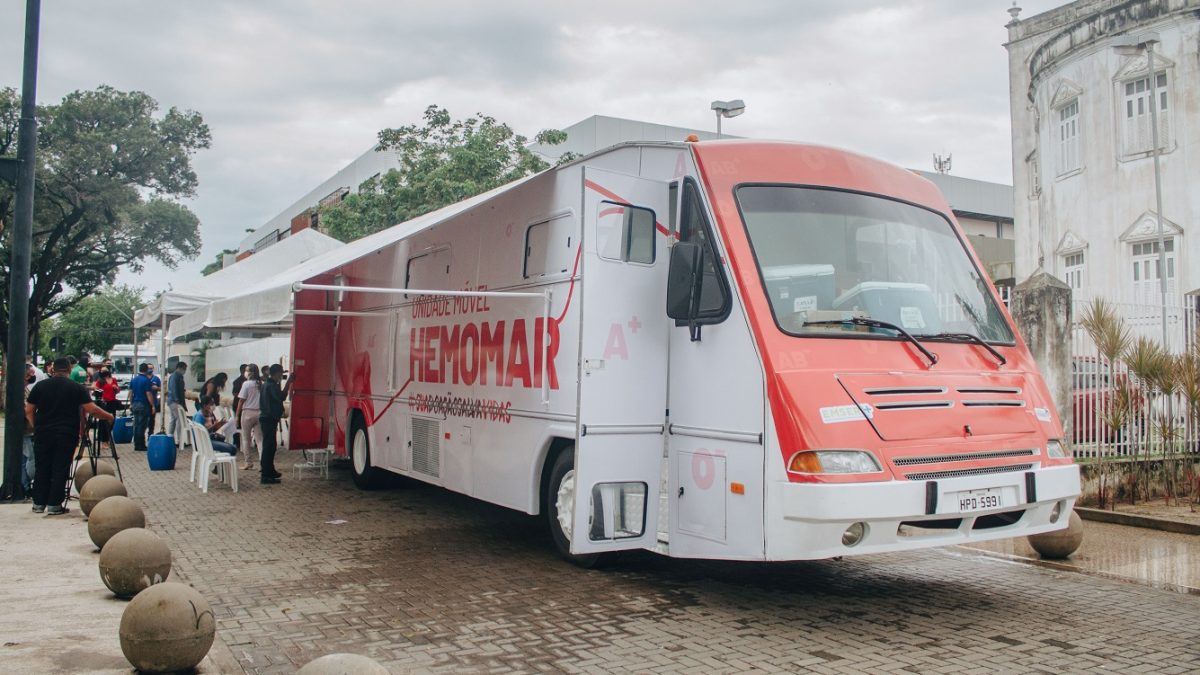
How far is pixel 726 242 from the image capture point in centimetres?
641

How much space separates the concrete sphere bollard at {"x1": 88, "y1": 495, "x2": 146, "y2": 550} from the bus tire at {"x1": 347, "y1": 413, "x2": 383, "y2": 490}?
4030mm

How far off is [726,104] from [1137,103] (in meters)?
10.3

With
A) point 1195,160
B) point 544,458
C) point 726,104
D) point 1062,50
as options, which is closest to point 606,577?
point 544,458

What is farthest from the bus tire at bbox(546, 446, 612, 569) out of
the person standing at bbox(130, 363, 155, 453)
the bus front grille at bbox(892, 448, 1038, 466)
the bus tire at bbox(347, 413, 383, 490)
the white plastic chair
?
the person standing at bbox(130, 363, 155, 453)

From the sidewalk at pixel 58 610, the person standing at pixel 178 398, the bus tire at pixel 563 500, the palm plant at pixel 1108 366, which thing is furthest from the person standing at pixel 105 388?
the palm plant at pixel 1108 366

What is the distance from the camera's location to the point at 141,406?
18531 millimetres

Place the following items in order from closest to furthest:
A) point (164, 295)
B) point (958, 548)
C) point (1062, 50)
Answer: point (958, 548), point (164, 295), point (1062, 50)

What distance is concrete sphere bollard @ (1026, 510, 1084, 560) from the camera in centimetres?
807

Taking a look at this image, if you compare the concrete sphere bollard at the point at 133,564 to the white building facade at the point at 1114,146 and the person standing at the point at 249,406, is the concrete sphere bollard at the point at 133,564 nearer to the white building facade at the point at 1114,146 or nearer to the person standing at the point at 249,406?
the person standing at the point at 249,406

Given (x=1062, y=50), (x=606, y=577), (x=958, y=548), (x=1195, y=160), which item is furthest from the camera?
(x=1062, y=50)

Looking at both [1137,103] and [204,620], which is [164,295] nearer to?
[204,620]

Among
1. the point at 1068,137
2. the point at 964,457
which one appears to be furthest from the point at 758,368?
the point at 1068,137

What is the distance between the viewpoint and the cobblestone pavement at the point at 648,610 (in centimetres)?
543

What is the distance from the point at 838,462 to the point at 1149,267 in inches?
755
